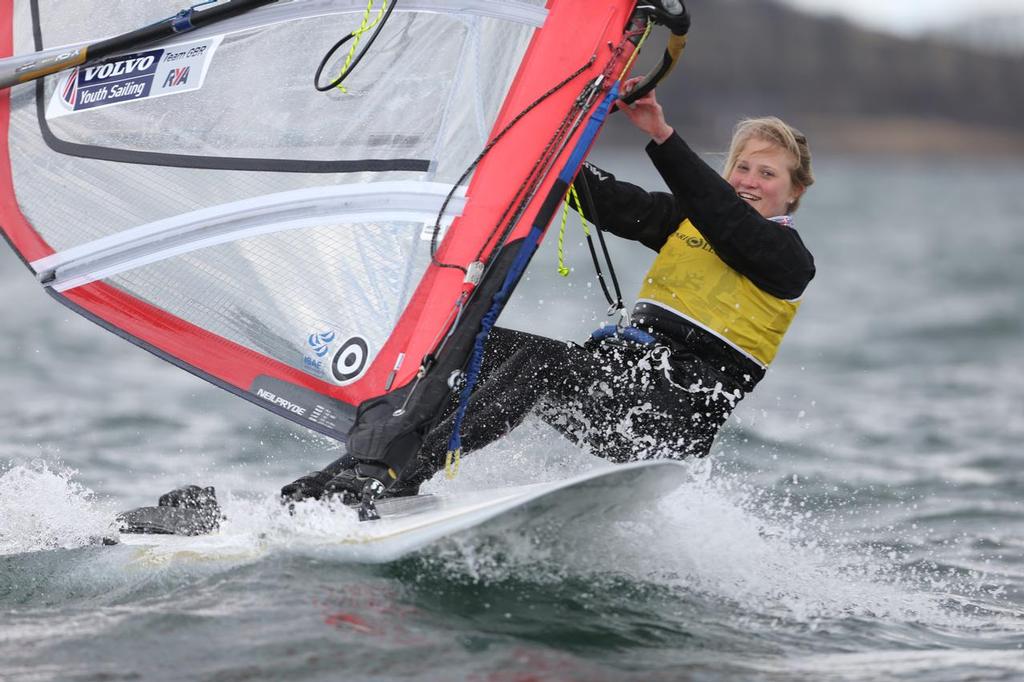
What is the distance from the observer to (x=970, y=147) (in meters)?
83.2

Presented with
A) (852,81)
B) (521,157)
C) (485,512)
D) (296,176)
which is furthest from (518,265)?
(852,81)

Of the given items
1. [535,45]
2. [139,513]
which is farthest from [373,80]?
[139,513]

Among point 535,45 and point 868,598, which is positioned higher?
point 535,45

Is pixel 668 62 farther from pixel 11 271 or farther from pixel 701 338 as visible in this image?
pixel 11 271

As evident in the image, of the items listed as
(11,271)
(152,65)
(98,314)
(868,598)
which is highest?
(11,271)

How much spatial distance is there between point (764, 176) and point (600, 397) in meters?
0.94

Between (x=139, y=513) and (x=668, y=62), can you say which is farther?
(x=139, y=513)

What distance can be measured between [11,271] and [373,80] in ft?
59.5

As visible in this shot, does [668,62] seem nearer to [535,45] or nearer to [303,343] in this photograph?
[535,45]

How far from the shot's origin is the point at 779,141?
14.7 feet

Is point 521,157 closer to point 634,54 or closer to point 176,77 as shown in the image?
point 634,54

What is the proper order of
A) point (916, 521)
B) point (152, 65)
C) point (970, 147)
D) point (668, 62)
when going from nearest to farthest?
point (668, 62) → point (152, 65) → point (916, 521) → point (970, 147)

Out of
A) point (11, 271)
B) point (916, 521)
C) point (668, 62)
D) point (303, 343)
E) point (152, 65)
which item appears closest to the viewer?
point (668, 62)

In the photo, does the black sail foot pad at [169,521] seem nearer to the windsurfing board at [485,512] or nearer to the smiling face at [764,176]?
the windsurfing board at [485,512]
